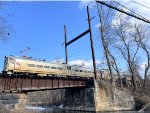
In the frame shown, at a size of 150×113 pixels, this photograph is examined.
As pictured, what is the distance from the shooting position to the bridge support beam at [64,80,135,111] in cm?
4556


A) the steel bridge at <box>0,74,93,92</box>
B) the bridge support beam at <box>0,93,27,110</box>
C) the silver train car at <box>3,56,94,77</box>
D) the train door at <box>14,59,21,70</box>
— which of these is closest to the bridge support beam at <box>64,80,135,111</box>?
the steel bridge at <box>0,74,93,92</box>

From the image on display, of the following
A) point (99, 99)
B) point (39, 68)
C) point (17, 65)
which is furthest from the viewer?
point (99, 99)

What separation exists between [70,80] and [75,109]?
7185 mm

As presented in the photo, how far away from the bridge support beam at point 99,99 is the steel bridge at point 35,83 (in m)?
2.13

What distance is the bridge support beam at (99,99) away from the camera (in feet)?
149

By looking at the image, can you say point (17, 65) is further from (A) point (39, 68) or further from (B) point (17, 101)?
(B) point (17, 101)

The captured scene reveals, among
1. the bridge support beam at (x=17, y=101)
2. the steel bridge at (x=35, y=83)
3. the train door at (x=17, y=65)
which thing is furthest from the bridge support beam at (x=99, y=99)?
the train door at (x=17, y=65)

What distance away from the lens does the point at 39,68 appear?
137ft

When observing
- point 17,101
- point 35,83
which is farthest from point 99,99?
point 17,101

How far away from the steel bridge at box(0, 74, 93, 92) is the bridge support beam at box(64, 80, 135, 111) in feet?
6.99

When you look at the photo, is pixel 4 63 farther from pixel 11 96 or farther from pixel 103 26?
pixel 103 26

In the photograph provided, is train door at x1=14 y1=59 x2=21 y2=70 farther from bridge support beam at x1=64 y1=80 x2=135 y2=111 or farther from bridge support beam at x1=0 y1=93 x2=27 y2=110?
bridge support beam at x1=64 y1=80 x2=135 y2=111

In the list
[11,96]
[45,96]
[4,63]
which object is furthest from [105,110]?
[45,96]

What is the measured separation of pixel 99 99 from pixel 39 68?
40.3 feet
